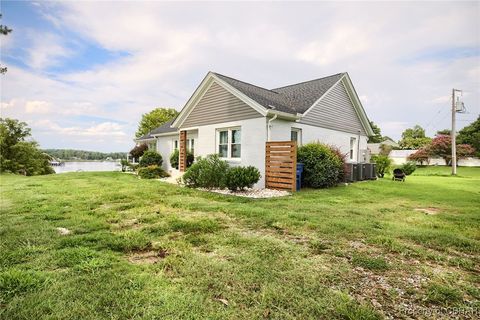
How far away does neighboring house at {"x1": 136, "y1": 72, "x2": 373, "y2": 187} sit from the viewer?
11.0 m

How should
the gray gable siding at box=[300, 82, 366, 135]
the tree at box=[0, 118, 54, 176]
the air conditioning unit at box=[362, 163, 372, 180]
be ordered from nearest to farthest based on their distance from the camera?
the gray gable siding at box=[300, 82, 366, 135] → the air conditioning unit at box=[362, 163, 372, 180] → the tree at box=[0, 118, 54, 176]

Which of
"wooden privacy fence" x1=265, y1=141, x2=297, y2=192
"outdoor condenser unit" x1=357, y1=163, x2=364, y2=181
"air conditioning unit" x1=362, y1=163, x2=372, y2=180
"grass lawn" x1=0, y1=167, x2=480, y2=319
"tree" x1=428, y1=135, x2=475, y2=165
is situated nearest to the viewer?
"grass lawn" x1=0, y1=167, x2=480, y2=319

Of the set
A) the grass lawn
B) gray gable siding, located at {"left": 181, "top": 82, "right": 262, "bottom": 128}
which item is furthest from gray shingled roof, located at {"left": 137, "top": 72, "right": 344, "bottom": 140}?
the grass lawn

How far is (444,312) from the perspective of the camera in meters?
2.03

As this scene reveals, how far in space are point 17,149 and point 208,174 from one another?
33.1m

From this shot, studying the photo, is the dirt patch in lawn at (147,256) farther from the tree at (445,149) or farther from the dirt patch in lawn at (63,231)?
the tree at (445,149)

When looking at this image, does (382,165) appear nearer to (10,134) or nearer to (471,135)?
(471,135)

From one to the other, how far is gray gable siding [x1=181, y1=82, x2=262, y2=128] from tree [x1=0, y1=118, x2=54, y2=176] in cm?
2754

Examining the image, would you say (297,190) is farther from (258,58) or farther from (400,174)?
(258,58)

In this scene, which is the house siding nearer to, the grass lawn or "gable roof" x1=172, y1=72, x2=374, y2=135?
"gable roof" x1=172, y1=72, x2=374, y2=135

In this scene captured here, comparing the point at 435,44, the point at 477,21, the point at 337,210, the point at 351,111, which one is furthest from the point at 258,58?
the point at 337,210

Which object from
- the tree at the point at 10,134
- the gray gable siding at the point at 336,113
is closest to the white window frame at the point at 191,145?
the gray gable siding at the point at 336,113

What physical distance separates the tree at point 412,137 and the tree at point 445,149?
14.8m

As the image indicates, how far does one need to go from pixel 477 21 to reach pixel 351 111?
7.18 meters
